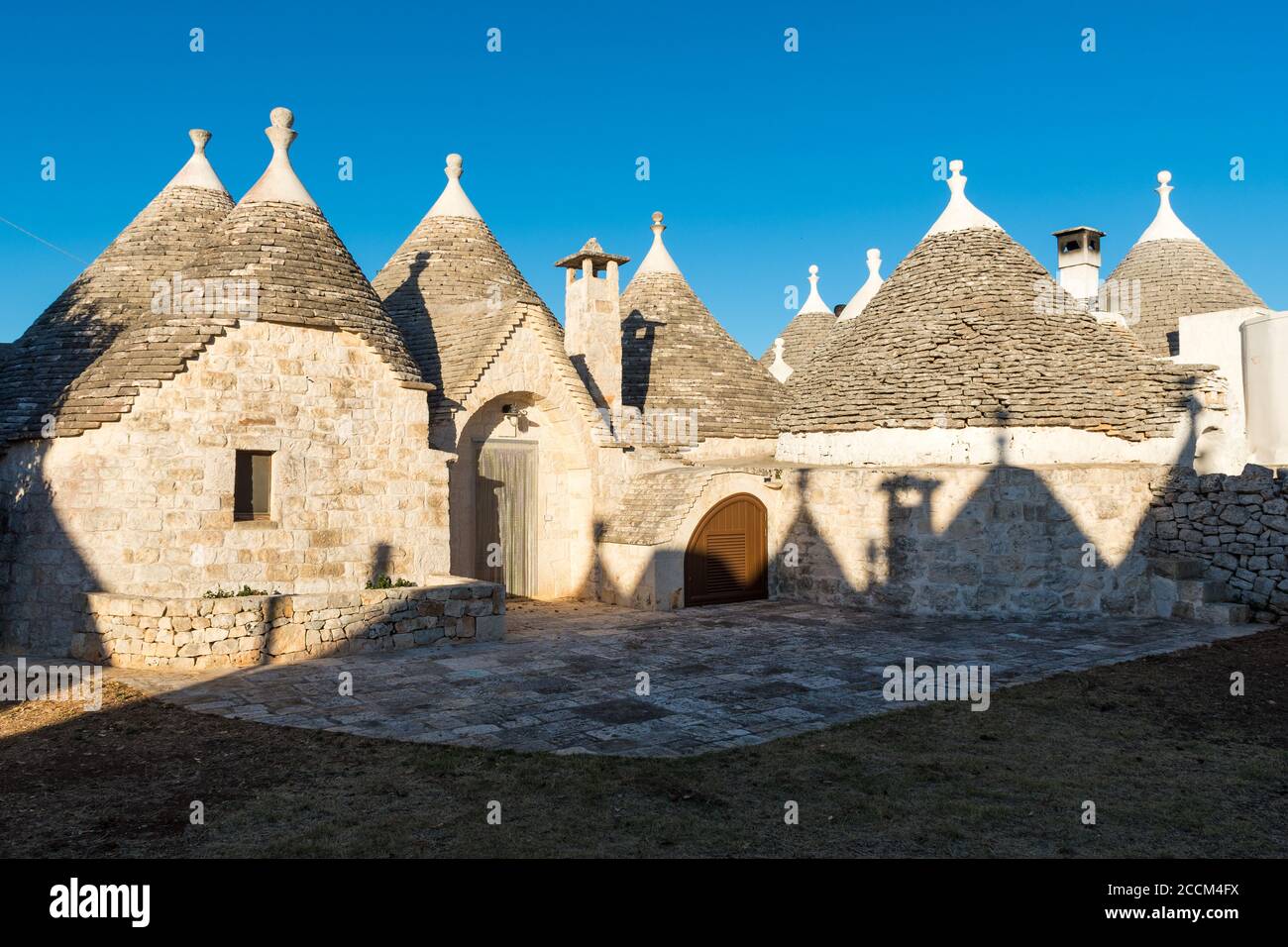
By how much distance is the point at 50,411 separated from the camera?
11633 mm

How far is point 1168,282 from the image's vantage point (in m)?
22.9

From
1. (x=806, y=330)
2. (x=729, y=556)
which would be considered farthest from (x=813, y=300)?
(x=729, y=556)

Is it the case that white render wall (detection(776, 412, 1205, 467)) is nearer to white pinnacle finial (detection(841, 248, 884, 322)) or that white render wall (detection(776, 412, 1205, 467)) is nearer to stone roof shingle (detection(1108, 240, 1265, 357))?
stone roof shingle (detection(1108, 240, 1265, 357))

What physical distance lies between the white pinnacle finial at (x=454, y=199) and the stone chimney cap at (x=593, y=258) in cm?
327

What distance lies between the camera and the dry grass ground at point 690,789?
5.34m

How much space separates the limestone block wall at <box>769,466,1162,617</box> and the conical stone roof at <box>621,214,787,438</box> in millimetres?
4918

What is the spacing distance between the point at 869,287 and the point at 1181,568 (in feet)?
46.9

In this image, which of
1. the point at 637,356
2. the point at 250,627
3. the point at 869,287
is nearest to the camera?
the point at 250,627

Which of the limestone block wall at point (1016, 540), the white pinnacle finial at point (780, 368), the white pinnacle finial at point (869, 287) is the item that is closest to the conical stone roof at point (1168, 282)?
the white pinnacle finial at point (869, 287)

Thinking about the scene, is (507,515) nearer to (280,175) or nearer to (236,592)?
(236,592)

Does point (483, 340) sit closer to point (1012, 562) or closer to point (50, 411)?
point (50, 411)

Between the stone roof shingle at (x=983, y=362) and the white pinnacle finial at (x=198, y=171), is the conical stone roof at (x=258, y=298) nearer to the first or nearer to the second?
the white pinnacle finial at (x=198, y=171)
